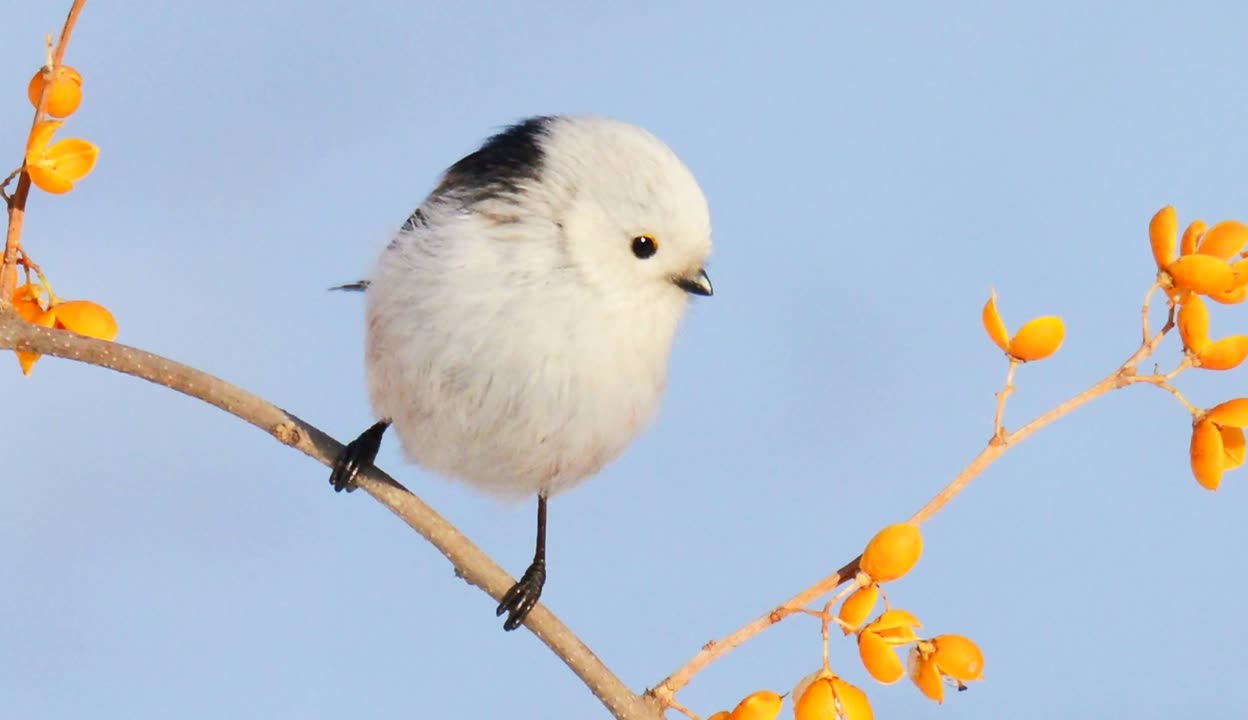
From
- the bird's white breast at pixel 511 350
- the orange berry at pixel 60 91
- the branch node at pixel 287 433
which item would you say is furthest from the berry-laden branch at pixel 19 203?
the bird's white breast at pixel 511 350

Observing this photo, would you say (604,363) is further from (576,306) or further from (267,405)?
(267,405)

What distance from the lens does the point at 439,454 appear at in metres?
1.46

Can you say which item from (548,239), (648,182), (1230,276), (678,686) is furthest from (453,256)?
(1230,276)

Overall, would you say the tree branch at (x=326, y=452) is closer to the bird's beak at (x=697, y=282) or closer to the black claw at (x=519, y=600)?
the black claw at (x=519, y=600)

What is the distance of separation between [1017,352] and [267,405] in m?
0.68

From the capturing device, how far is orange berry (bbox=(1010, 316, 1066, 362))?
0.97 metres

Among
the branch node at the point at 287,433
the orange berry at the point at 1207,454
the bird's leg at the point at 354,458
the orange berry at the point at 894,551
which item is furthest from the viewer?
the bird's leg at the point at 354,458

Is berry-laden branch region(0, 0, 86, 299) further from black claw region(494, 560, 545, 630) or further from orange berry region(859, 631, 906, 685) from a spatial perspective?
orange berry region(859, 631, 906, 685)

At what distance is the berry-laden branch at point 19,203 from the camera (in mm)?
1032

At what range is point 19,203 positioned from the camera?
105 centimetres

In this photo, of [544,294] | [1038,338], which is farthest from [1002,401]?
[544,294]

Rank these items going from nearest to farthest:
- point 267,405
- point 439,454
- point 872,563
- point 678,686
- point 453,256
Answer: point 872,563 < point 678,686 < point 267,405 < point 453,256 < point 439,454

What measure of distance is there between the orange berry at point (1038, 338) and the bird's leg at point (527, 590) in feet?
2.10

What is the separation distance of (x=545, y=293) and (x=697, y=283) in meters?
0.16
